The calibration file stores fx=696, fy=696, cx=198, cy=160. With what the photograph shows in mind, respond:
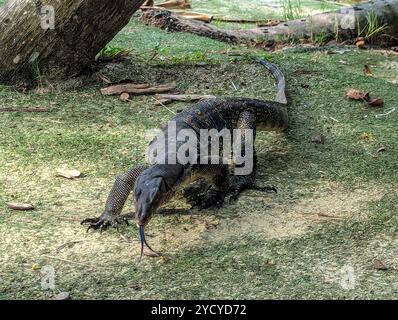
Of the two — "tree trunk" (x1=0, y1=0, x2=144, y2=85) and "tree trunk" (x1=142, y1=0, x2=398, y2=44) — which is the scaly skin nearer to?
"tree trunk" (x1=0, y1=0, x2=144, y2=85)

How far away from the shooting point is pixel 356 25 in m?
8.09

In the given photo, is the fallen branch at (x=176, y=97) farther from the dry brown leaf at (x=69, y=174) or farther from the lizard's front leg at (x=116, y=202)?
the lizard's front leg at (x=116, y=202)

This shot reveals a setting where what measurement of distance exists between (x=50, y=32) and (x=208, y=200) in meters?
2.30

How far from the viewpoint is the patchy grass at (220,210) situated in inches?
131

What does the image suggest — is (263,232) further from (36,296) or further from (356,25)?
(356,25)

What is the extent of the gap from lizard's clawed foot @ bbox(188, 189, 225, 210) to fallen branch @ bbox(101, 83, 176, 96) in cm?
191

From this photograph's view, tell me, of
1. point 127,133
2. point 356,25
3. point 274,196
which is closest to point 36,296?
point 274,196

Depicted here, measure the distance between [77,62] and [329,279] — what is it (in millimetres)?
3362

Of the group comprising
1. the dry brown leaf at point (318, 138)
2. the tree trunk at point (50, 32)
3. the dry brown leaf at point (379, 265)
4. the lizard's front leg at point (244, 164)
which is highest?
the tree trunk at point (50, 32)

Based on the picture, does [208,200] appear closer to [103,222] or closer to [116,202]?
[116,202]

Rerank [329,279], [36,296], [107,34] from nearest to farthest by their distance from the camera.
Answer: [36,296] → [329,279] → [107,34]

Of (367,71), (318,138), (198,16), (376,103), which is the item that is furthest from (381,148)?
(198,16)

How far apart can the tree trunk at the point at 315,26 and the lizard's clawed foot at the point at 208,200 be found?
3.97 meters

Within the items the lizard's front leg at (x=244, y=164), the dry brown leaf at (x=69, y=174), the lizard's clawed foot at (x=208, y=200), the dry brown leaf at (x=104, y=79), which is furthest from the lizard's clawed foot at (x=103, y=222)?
the dry brown leaf at (x=104, y=79)
